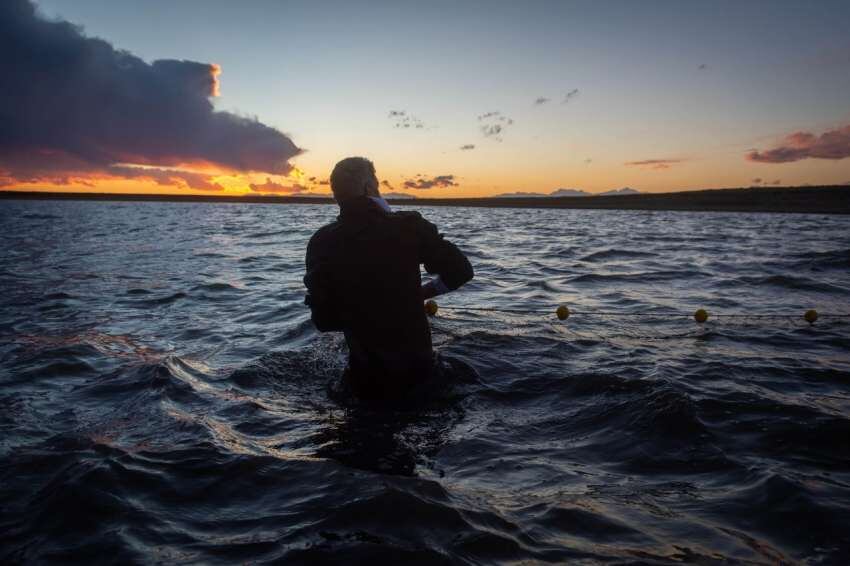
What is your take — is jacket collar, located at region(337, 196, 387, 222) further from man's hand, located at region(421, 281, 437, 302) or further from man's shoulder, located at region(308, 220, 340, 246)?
man's hand, located at region(421, 281, 437, 302)

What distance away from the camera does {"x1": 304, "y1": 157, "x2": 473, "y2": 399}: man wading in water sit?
13.5 feet

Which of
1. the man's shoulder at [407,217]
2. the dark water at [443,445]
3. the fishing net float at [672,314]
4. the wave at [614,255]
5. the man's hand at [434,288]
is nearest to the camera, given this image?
the dark water at [443,445]

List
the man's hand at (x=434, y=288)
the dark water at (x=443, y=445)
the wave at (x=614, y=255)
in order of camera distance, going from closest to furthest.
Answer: the dark water at (x=443, y=445) → the man's hand at (x=434, y=288) → the wave at (x=614, y=255)

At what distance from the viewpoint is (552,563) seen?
2617mm

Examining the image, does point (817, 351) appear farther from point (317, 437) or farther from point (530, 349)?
point (317, 437)

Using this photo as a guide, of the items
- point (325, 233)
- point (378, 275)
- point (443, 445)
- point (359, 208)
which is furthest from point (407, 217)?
point (443, 445)

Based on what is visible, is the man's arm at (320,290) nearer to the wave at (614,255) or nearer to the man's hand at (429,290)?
the man's hand at (429,290)

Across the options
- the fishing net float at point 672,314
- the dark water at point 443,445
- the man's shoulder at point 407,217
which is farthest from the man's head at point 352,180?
the fishing net float at point 672,314

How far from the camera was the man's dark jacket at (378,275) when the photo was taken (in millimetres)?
4117

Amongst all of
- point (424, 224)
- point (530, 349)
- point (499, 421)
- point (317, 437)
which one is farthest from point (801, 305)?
point (317, 437)

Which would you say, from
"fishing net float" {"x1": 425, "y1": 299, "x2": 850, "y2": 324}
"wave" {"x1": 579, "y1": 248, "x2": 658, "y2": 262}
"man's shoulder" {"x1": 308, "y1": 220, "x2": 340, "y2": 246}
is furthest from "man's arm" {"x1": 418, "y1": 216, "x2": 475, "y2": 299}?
"wave" {"x1": 579, "y1": 248, "x2": 658, "y2": 262}

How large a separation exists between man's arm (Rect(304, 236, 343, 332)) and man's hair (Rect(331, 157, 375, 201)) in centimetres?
43

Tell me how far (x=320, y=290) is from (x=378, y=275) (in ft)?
1.56

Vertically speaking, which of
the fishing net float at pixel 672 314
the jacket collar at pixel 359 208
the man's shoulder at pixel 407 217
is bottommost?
the fishing net float at pixel 672 314
